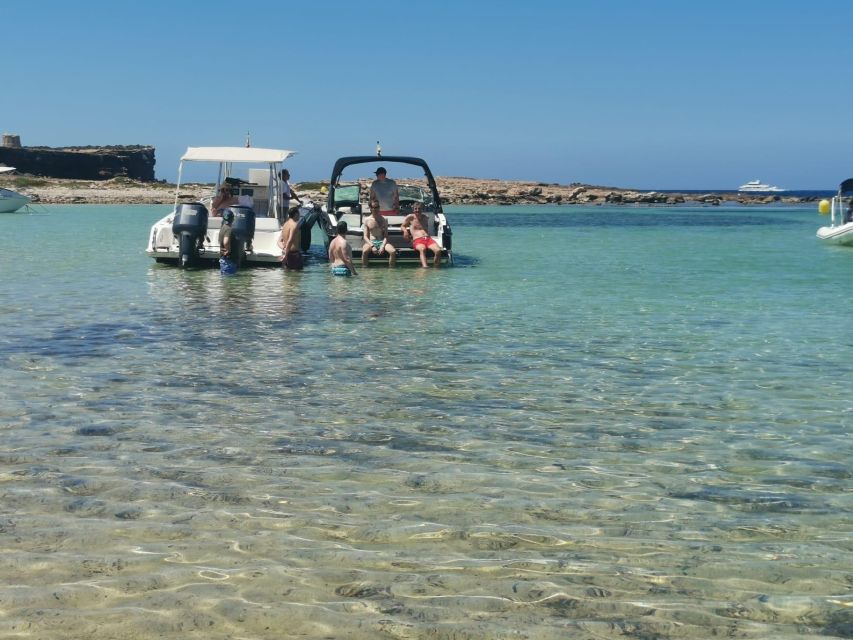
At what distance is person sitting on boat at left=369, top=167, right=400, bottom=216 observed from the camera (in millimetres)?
21594

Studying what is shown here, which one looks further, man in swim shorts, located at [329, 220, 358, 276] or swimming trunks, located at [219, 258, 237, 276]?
swimming trunks, located at [219, 258, 237, 276]

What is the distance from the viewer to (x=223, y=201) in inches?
858

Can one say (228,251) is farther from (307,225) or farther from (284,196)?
(307,225)

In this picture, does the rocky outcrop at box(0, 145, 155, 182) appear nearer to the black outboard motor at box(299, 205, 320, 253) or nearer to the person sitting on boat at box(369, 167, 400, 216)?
the black outboard motor at box(299, 205, 320, 253)

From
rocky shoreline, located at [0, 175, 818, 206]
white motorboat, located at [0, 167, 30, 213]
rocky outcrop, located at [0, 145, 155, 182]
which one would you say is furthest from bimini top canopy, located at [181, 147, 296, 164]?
rocky outcrop, located at [0, 145, 155, 182]

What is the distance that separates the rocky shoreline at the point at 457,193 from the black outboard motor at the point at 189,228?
6466 cm

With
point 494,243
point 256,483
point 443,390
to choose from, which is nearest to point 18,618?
point 256,483

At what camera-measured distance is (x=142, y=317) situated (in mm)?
13367

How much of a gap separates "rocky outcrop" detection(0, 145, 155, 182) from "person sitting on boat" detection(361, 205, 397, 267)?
9975 cm

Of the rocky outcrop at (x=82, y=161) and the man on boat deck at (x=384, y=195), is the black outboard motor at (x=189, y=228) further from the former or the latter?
the rocky outcrop at (x=82, y=161)

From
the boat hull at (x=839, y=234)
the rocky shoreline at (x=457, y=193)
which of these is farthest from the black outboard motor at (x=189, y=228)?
the rocky shoreline at (x=457, y=193)

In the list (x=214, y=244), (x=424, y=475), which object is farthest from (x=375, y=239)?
(x=424, y=475)

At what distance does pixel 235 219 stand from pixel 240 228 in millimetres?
221

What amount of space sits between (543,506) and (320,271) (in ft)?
52.3
